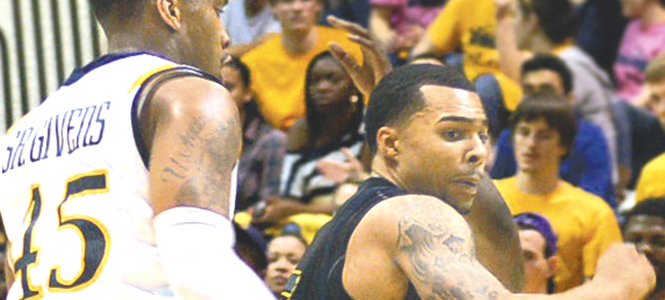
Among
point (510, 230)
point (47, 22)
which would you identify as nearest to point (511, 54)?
point (47, 22)

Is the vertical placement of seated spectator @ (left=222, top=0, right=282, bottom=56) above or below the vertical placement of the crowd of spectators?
above

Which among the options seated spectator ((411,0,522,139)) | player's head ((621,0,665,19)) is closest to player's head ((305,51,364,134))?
seated spectator ((411,0,522,139))

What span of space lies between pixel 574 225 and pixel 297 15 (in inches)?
76.3

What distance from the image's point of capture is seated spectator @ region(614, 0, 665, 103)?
318 inches

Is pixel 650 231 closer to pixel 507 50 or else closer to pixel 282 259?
pixel 282 259

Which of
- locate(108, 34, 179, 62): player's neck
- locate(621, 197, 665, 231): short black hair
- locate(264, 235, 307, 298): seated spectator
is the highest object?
locate(108, 34, 179, 62): player's neck

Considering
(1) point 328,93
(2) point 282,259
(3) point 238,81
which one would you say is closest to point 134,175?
(2) point 282,259

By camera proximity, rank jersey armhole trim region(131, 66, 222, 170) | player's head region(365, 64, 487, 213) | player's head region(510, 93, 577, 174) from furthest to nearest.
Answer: player's head region(510, 93, 577, 174) → player's head region(365, 64, 487, 213) → jersey armhole trim region(131, 66, 222, 170)

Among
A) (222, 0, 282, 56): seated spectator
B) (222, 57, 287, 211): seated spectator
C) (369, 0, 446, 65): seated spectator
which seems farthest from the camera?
(369, 0, 446, 65): seated spectator

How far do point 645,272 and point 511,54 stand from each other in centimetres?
431

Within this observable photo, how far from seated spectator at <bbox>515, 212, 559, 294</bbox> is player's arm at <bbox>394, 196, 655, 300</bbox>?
7.47ft

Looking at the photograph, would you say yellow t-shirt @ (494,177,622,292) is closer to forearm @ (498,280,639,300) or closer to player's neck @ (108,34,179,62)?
forearm @ (498,280,639,300)

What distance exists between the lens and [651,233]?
5.62 meters

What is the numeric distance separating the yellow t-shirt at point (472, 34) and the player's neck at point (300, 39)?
0.79 m
